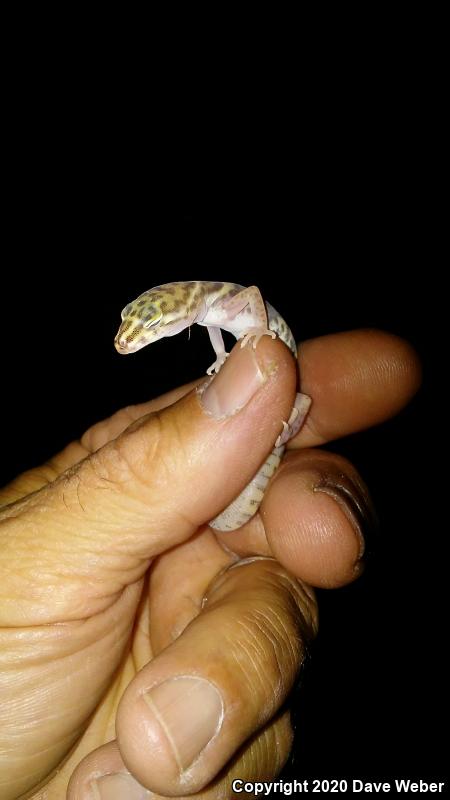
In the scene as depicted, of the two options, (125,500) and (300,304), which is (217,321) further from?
(300,304)

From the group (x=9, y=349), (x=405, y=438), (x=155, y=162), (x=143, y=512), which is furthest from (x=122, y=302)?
(x=143, y=512)

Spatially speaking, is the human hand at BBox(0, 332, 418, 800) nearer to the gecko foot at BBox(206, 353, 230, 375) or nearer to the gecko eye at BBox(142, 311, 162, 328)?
the gecko eye at BBox(142, 311, 162, 328)

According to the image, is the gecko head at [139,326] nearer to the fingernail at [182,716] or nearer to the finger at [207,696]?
the finger at [207,696]

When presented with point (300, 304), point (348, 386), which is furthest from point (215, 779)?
point (300, 304)

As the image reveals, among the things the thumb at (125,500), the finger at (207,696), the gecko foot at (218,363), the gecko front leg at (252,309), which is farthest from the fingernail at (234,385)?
the finger at (207,696)

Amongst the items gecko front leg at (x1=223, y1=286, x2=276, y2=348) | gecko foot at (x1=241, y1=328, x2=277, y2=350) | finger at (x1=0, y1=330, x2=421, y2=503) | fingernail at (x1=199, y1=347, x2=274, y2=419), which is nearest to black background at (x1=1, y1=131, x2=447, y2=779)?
finger at (x1=0, y1=330, x2=421, y2=503)

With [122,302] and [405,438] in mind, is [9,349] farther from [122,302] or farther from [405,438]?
[405,438]
